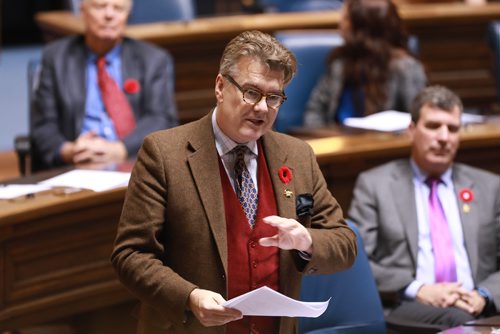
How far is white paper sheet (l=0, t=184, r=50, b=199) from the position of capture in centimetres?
379

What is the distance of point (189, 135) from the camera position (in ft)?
8.51

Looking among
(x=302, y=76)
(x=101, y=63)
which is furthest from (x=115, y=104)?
(x=302, y=76)

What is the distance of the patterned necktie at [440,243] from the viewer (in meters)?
4.05

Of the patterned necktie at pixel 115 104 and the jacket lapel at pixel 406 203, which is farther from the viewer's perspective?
the patterned necktie at pixel 115 104

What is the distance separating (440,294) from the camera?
3908mm

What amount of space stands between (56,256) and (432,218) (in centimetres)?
144

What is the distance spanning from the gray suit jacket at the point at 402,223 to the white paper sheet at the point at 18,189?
119cm

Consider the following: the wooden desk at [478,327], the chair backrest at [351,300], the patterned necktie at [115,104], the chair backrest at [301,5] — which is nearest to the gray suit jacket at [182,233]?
the wooden desk at [478,327]

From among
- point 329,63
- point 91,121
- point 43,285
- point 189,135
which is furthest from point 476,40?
point 189,135

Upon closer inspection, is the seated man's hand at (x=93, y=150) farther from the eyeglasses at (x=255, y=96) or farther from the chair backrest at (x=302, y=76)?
the eyeglasses at (x=255, y=96)

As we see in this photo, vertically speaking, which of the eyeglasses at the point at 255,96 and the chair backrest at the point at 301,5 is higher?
the eyeglasses at the point at 255,96

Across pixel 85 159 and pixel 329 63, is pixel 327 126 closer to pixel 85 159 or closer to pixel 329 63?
pixel 329 63

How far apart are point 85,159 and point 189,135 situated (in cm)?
212

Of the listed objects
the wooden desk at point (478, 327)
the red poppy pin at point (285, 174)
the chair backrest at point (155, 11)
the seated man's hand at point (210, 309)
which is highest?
the red poppy pin at point (285, 174)
